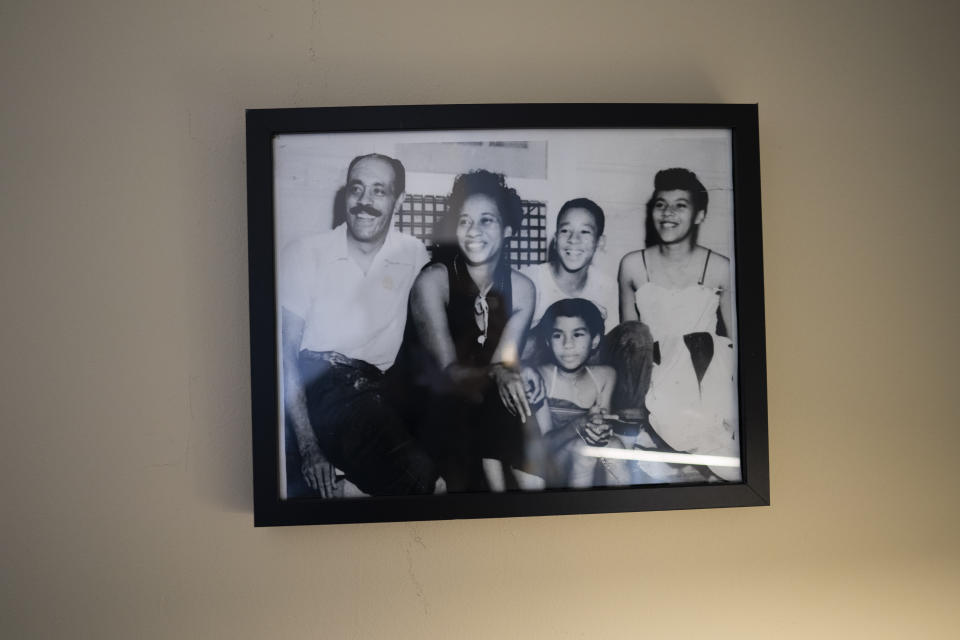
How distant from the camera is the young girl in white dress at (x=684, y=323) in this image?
122cm

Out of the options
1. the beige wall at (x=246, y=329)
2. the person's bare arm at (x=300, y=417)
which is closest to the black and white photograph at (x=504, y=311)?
the person's bare arm at (x=300, y=417)

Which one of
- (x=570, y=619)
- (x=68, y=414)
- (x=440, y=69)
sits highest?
(x=440, y=69)

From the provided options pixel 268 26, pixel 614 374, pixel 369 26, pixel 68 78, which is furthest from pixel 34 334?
pixel 614 374

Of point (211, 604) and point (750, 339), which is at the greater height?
point (750, 339)

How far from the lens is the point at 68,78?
1221 mm

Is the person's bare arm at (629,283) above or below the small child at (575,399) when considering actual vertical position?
above

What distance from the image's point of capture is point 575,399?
1211 mm

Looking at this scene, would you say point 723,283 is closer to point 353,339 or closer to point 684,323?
point 684,323

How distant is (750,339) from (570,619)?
2.03 ft

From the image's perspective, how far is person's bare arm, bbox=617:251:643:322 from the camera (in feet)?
4.00

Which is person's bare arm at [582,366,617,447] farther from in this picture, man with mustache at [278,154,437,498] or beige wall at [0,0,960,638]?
man with mustache at [278,154,437,498]

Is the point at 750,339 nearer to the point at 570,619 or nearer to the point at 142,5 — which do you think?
the point at 570,619

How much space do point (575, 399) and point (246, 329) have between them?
62 centimetres

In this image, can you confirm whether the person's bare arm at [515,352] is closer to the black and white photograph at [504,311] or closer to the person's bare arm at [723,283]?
the black and white photograph at [504,311]
